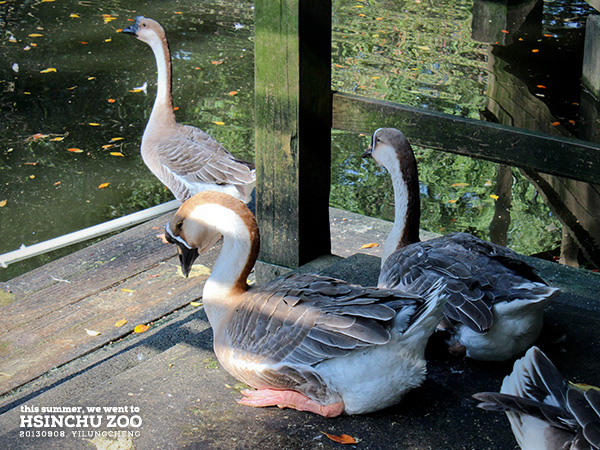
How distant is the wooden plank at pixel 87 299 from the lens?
410cm

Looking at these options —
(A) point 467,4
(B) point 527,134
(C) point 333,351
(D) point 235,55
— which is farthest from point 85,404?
(A) point 467,4

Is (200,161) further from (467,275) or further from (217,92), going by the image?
(217,92)

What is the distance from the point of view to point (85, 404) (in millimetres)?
2965

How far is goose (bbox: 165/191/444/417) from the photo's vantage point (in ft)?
8.79

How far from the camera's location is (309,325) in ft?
9.16

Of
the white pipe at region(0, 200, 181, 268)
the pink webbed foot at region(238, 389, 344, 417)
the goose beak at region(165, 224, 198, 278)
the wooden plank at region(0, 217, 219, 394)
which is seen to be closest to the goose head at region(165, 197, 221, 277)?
the goose beak at region(165, 224, 198, 278)

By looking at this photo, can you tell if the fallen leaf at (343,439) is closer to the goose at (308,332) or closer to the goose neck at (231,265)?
the goose at (308,332)

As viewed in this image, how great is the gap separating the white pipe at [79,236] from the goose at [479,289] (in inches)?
94.5

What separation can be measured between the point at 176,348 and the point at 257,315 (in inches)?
25.9

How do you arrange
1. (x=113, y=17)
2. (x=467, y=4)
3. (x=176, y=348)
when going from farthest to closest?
(x=467, y=4) → (x=113, y=17) → (x=176, y=348)

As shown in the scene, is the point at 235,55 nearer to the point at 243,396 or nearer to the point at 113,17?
the point at 113,17

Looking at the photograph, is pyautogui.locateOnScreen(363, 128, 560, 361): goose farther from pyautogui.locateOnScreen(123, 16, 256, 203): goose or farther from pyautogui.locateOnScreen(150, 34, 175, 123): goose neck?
pyautogui.locateOnScreen(150, 34, 175, 123): goose neck

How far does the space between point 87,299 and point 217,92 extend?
16.3 ft

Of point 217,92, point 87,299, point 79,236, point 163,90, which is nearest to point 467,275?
point 87,299
